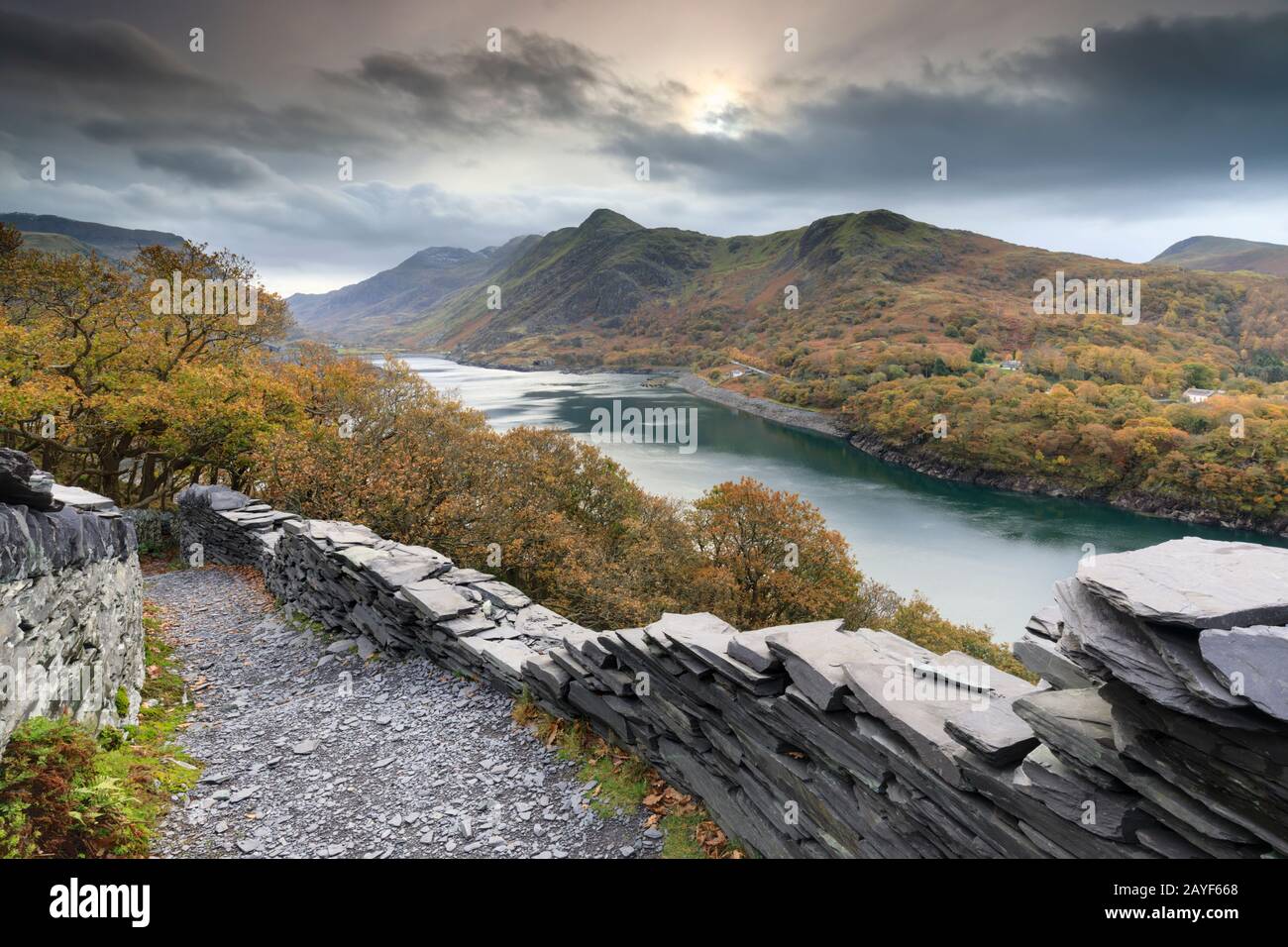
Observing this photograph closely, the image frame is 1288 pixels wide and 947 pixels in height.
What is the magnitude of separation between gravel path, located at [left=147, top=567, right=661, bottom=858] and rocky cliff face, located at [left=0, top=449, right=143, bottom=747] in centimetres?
130

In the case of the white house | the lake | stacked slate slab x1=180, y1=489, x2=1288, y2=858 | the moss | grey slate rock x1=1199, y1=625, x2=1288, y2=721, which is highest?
the white house

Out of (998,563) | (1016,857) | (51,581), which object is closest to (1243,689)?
(1016,857)

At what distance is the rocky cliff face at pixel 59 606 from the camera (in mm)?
4660

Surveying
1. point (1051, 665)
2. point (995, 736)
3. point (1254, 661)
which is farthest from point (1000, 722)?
point (1254, 661)

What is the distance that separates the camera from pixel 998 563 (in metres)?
36.4

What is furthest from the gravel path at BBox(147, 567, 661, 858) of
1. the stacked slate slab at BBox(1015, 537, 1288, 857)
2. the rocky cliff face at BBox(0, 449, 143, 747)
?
the stacked slate slab at BBox(1015, 537, 1288, 857)

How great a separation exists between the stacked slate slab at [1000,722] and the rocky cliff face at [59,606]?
4.40 meters

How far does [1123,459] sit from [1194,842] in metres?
59.9

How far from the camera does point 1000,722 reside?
3.91m

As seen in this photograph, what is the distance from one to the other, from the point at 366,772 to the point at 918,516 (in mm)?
44705

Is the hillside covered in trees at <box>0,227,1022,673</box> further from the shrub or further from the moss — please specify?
the shrub

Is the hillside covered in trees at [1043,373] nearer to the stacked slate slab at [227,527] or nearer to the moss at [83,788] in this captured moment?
the stacked slate slab at [227,527]

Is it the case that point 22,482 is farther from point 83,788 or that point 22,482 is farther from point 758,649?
point 758,649

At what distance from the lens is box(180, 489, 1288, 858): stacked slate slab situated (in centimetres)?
278
